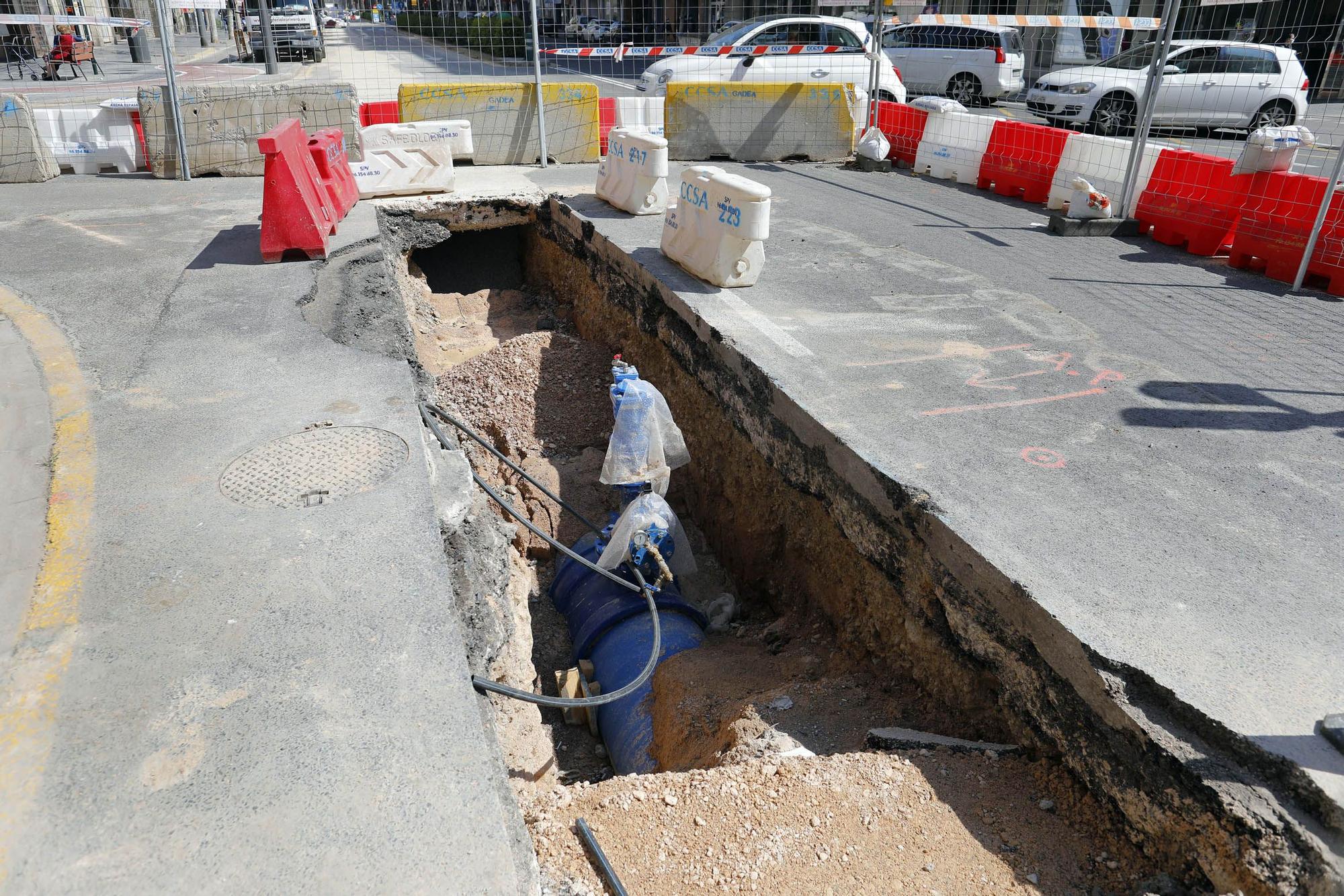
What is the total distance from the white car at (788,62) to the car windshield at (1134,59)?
4.84 meters

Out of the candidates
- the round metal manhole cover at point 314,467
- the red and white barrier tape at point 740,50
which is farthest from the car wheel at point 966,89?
the round metal manhole cover at point 314,467

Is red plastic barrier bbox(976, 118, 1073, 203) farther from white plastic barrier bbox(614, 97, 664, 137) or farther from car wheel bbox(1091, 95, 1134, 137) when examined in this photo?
car wheel bbox(1091, 95, 1134, 137)

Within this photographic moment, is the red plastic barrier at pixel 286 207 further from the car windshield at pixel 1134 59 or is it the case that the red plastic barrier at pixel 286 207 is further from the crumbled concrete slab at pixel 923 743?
the car windshield at pixel 1134 59

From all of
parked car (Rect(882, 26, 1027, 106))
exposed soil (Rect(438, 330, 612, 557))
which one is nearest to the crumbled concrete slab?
exposed soil (Rect(438, 330, 612, 557))

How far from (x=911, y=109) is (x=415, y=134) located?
22.5 feet

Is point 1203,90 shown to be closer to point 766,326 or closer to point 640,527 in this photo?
point 766,326

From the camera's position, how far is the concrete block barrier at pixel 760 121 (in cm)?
1239

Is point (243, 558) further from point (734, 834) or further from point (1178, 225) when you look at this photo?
point (1178, 225)

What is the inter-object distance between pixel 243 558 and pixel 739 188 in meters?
4.23

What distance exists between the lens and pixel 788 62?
1405 centimetres

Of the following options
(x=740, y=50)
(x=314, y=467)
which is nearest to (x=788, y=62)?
(x=740, y=50)

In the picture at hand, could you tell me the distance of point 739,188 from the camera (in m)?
6.11

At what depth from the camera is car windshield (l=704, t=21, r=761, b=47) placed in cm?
1448

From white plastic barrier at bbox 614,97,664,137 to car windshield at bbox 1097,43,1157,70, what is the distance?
9154 mm
